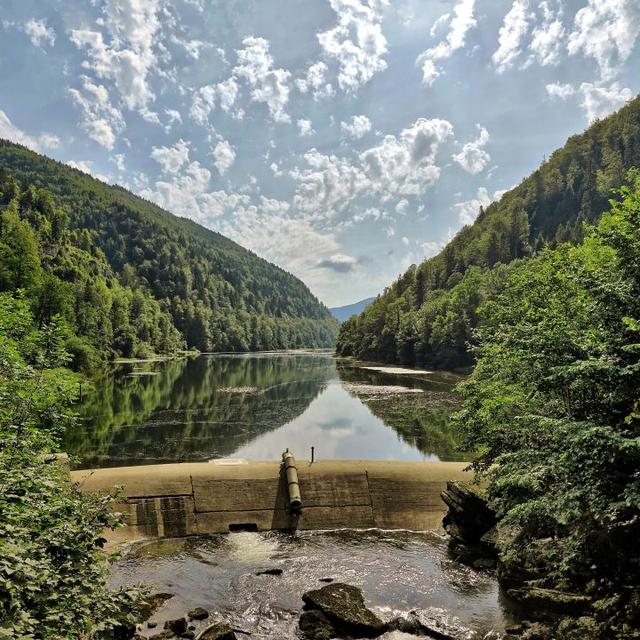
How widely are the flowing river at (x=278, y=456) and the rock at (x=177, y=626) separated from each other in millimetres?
629

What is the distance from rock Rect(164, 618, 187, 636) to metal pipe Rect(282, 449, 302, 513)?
33.0 ft

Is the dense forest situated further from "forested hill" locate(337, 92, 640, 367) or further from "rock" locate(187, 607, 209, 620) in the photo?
"forested hill" locate(337, 92, 640, 367)

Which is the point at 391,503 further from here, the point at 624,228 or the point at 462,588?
the point at 624,228

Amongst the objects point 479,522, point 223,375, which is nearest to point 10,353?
point 479,522

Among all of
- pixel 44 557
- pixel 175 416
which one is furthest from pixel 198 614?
pixel 175 416

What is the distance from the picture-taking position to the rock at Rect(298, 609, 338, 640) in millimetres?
14508

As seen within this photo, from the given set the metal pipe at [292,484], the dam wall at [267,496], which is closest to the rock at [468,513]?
the dam wall at [267,496]

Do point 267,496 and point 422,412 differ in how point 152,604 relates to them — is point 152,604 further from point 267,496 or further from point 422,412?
point 422,412

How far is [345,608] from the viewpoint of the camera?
15344 mm

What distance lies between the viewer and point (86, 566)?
805 cm

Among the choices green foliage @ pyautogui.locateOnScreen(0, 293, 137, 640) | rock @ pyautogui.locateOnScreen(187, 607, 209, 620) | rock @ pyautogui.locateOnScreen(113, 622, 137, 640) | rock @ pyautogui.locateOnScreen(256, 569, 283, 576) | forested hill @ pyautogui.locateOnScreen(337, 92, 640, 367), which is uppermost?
forested hill @ pyautogui.locateOnScreen(337, 92, 640, 367)

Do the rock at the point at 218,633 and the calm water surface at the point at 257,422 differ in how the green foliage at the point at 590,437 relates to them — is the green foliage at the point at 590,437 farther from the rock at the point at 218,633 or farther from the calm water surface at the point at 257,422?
the calm water surface at the point at 257,422

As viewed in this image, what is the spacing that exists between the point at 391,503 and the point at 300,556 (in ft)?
21.2

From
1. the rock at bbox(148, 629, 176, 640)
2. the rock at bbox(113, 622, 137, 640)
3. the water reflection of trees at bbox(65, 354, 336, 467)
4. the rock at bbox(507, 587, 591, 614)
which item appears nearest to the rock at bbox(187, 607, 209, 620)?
the rock at bbox(148, 629, 176, 640)
